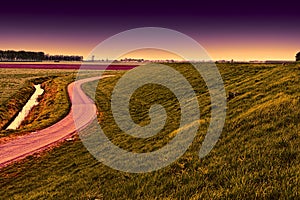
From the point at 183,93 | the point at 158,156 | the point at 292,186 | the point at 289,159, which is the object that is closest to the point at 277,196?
the point at 292,186

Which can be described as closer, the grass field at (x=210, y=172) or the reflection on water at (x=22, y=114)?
the grass field at (x=210, y=172)

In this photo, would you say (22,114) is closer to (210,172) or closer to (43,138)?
(43,138)

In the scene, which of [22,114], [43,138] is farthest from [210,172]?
[22,114]

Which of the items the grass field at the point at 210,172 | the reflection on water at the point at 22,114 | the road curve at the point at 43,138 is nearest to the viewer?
the grass field at the point at 210,172

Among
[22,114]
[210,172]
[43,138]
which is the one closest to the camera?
[210,172]

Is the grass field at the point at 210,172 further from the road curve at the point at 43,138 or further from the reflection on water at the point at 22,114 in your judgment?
the reflection on water at the point at 22,114

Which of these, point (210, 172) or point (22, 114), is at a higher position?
point (210, 172)

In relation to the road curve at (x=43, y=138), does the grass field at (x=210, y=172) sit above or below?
above

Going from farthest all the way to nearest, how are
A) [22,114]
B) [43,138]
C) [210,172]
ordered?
[22,114] → [43,138] → [210,172]

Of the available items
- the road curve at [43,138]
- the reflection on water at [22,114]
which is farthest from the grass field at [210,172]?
the reflection on water at [22,114]

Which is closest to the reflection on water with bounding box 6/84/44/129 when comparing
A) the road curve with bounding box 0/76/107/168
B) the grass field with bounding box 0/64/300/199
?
the road curve with bounding box 0/76/107/168

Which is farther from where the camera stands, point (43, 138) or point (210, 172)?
point (43, 138)

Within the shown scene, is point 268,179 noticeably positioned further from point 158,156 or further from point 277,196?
point 158,156

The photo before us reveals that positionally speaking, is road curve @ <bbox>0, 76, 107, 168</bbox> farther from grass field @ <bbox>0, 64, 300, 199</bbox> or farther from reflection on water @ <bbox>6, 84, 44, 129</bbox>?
reflection on water @ <bbox>6, 84, 44, 129</bbox>
